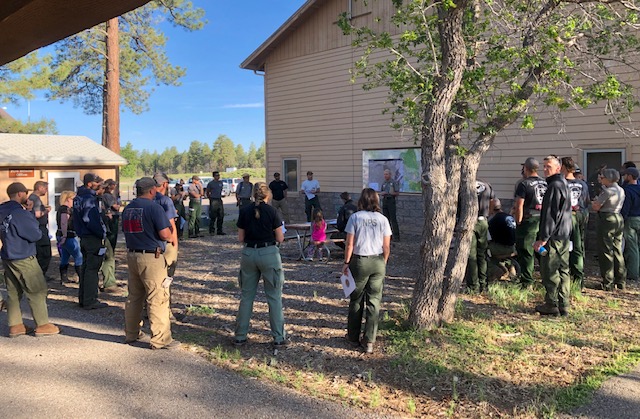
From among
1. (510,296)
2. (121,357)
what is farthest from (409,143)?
(121,357)

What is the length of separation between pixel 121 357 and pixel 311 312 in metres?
2.49

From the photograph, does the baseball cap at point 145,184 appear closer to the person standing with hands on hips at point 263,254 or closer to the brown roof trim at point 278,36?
the person standing with hands on hips at point 263,254

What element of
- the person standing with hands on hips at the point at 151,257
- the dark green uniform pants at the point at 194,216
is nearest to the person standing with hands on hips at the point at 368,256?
the person standing with hands on hips at the point at 151,257

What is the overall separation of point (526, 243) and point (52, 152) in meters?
13.8

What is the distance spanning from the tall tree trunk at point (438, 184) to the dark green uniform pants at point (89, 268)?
4.44 metres

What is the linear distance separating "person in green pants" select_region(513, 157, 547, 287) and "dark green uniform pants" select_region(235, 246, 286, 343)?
12.6ft

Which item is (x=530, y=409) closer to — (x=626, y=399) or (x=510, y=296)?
(x=626, y=399)

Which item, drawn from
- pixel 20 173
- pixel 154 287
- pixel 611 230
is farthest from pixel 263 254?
pixel 20 173

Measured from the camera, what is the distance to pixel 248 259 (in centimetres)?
544

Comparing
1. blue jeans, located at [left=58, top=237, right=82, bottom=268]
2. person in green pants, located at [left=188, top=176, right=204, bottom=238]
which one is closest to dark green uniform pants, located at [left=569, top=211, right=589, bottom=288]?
blue jeans, located at [left=58, top=237, right=82, bottom=268]

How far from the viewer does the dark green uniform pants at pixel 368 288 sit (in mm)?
5285

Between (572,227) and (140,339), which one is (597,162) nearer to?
(572,227)

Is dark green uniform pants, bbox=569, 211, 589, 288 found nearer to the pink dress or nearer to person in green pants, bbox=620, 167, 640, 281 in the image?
person in green pants, bbox=620, 167, 640, 281

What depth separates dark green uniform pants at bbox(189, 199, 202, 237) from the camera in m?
14.5
